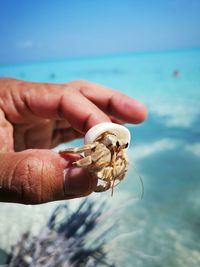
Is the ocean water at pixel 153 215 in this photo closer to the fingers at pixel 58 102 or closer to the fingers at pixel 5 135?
the fingers at pixel 58 102

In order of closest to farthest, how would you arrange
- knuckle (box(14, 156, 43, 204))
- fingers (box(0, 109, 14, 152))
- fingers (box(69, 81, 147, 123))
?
knuckle (box(14, 156, 43, 204)) → fingers (box(0, 109, 14, 152)) → fingers (box(69, 81, 147, 123))

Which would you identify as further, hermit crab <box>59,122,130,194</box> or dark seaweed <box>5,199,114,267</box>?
dark seaweed <box>5,199,114,267</box>

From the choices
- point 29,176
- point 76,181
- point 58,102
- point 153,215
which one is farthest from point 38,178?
point 153,215

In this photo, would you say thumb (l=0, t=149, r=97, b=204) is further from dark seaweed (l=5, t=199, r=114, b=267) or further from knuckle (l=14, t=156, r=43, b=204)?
dark seaweed (l=5, t=199, r=114, b=267)

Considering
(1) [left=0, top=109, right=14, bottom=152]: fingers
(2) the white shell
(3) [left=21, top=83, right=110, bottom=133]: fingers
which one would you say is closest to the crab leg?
(2) the white shell

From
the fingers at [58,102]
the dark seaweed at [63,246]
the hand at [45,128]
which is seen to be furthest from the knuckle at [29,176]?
the dark seaweed at [63,246]

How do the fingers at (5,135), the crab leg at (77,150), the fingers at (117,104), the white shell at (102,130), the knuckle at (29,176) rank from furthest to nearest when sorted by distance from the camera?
the fingers at (117,104) < the fingers at (5,135) < the white shell at (102,130) < the crab leg at (77,150) < the knuckle at (29,176)

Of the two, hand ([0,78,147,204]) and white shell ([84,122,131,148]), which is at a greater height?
white shell ([84,122,131,148])

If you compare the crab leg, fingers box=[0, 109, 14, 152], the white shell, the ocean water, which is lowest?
the ocean water
